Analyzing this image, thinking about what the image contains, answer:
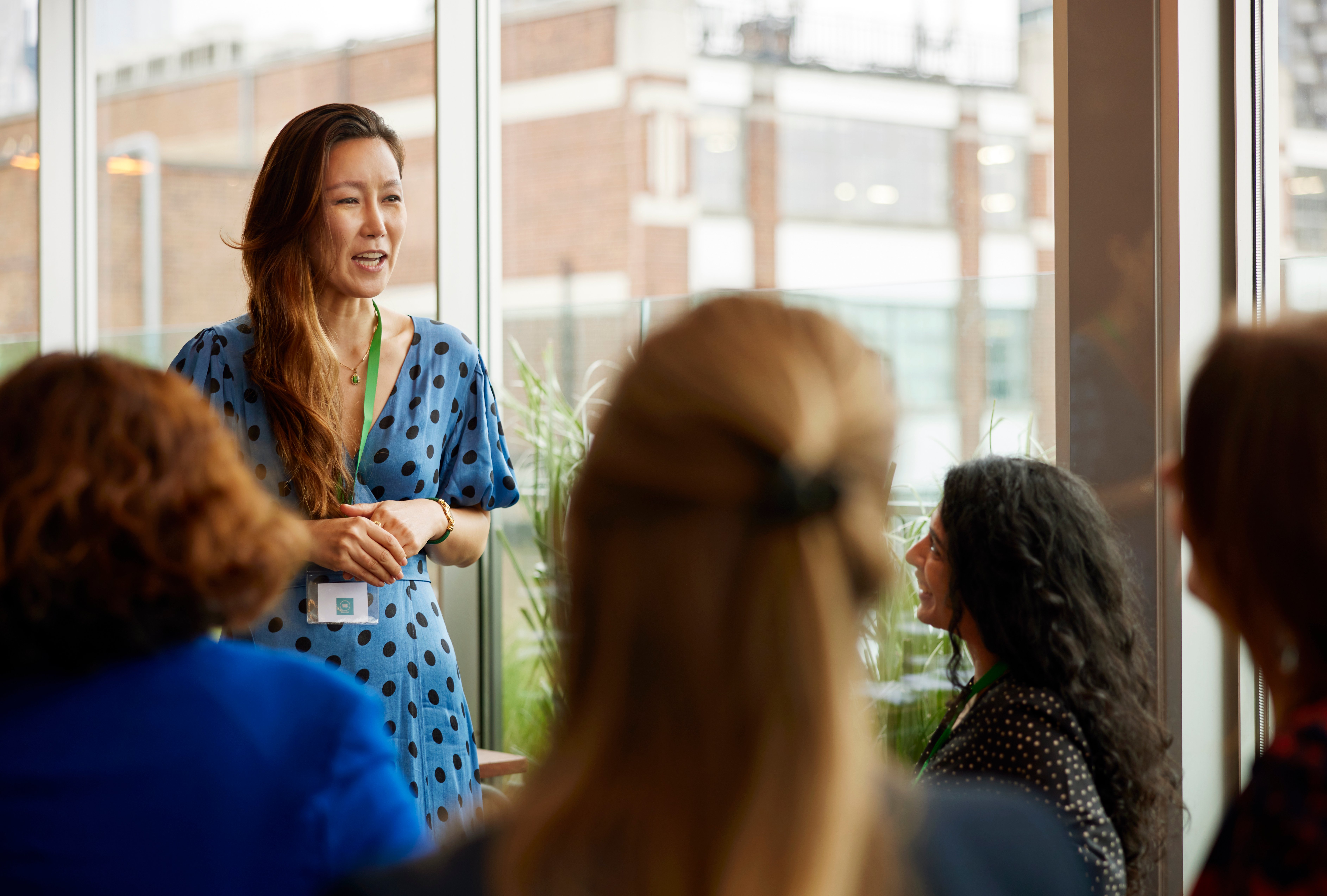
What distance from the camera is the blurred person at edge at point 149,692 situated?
1.02 meters

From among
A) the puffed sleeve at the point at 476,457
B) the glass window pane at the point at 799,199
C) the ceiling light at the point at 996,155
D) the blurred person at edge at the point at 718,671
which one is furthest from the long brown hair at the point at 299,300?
the blurred person at edge at the point at 718,671

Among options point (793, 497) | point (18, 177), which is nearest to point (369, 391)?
point (793, 497)

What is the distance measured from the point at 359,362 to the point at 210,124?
3.04 meters

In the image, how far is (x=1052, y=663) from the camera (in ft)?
5.61

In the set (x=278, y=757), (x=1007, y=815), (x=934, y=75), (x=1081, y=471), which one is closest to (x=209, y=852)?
(x=278, y=757)

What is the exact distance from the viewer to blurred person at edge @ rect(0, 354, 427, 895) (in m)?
1.02

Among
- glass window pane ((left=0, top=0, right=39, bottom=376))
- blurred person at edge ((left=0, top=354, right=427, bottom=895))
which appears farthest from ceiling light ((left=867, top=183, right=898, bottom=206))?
Result: glass window pane ((left=0, top=0, right=39, bottom=376))

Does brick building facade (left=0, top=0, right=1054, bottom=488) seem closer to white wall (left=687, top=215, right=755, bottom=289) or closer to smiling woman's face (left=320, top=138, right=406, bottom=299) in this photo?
white wall (left=687, top=215, right=755, bottom=289)

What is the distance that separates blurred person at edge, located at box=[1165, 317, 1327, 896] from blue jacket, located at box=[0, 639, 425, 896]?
690mm

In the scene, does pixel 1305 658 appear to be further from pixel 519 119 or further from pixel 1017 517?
pixel 519 119

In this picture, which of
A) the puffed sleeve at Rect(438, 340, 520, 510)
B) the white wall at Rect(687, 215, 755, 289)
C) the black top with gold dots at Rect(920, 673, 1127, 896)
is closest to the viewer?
the black top with gold dots at Rect(920, 673, 1127, 896)

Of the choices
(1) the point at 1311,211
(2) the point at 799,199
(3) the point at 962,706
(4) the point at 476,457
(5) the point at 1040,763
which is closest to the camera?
(5) the point at 1040,763

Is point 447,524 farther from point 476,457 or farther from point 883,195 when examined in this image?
point 883,195

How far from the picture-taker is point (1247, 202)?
2.25 m
